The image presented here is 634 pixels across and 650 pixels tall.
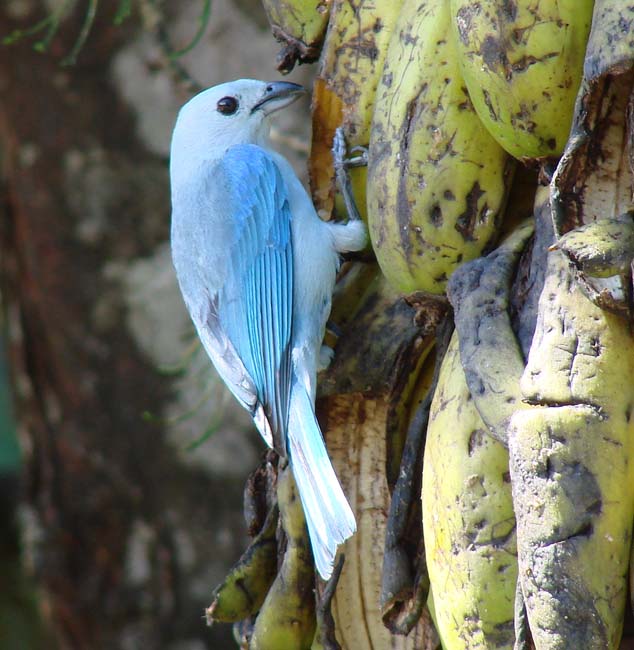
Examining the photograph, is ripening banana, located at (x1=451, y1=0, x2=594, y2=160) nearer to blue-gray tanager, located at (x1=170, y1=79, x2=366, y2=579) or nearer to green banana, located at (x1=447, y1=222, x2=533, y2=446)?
green banana, located at (x1=447, y1=222, x2=533, y2=446)

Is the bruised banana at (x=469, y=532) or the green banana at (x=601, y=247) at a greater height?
the green banana at (x=601, y=247)

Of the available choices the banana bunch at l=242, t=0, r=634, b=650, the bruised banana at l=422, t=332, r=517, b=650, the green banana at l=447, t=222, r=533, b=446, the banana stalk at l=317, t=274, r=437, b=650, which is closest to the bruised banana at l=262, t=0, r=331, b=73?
the banana bunch at l=242, t=0, r=634, b=650

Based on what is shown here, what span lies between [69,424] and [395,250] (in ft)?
6.57

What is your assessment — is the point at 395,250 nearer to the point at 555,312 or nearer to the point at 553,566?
the point at 555,312

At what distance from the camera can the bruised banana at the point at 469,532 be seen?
1056mm

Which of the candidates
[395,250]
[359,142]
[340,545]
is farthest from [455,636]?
[359,142]

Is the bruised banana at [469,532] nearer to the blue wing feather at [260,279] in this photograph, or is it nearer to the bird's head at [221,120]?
the blue wing feather at [260,279]

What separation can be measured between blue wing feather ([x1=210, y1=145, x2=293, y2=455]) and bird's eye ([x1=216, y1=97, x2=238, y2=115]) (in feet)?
0.37

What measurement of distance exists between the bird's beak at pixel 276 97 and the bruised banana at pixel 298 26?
0.82m

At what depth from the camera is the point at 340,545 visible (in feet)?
4.50

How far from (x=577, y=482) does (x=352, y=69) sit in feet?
2.18

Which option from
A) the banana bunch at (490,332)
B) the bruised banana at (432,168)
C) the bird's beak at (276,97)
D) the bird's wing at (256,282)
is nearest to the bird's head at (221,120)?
the bird's beak at (276,97)

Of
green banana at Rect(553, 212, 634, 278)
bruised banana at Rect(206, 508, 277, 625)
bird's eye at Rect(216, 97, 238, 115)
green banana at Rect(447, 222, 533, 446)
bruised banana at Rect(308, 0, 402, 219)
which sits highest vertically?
bruised banana at Rect(308, 0, 402, 219)

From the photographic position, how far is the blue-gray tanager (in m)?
1.52
